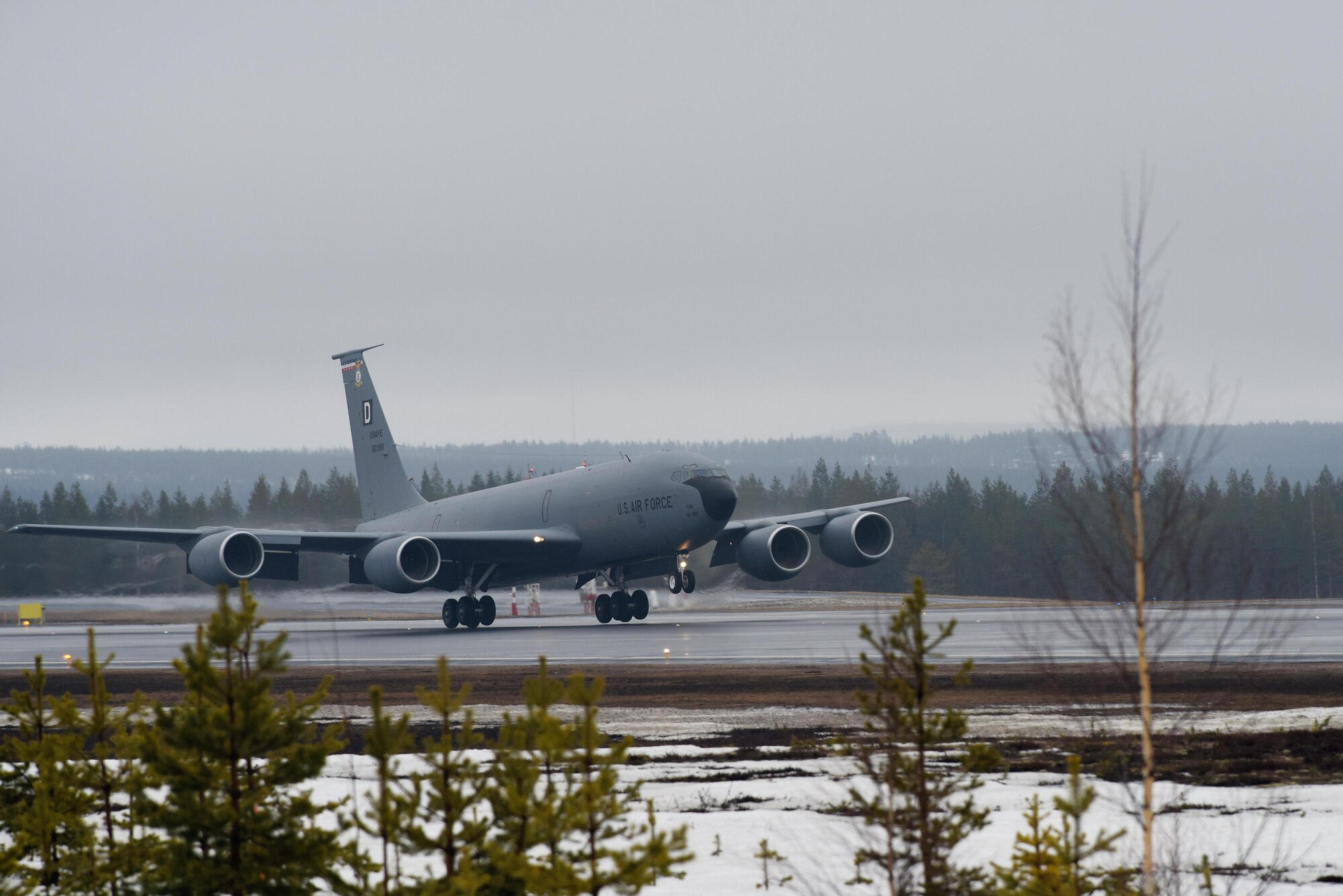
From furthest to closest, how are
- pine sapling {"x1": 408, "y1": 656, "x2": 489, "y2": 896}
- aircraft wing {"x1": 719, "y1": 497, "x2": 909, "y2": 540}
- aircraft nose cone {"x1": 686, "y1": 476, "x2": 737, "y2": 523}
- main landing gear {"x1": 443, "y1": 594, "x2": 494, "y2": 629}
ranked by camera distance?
aircraft wing {"x1": 719, "y1": 497, "x2": 909, "y2": 540}, main landing gear {"x1": 443, "y1": 594, "x2": 494, "y2": 629}, aircraft nose cone {"x1": 686, "y1": 476, "x2": 737, "y2": 523}, pine sapling {"x1": 408, "y1": 656, "x2": 489, "y2": 896}

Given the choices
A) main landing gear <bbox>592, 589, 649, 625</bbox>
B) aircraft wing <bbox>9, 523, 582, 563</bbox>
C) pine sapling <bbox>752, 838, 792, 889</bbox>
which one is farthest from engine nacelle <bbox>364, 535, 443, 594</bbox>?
pine sapling <bbox>752, 838, 792, 889</bbox>

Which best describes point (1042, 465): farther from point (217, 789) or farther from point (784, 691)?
point (784, 691)

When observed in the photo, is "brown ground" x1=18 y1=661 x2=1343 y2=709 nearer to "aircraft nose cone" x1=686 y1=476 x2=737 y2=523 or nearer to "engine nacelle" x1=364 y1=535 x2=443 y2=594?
"aircraft nose cone" x1=686 y1=476 x2=737 y2=523

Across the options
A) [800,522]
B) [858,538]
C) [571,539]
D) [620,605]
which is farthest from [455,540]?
[858,538]

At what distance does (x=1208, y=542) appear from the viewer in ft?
20.6

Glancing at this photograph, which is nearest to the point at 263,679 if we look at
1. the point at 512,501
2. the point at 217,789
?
the point at 217,789

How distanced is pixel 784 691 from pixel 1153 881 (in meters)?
14.2

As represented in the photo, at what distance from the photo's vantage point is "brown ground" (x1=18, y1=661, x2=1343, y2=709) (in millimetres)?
17922

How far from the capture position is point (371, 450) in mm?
53594

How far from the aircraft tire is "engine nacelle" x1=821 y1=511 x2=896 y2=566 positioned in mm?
6734

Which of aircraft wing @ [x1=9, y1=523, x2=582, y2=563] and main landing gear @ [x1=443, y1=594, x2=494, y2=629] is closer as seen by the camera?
aircraft wing @ [x1=9, y1=523, x2=582, y2=563]

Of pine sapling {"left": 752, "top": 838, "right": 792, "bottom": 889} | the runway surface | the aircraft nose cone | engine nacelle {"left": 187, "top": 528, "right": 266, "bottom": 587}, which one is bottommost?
the runway surface

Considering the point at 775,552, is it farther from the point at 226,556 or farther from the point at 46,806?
the point at 46,806

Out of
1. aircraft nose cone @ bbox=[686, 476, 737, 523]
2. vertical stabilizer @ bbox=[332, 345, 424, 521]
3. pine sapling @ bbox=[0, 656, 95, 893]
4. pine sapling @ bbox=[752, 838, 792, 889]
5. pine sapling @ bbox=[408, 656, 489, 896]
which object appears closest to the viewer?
pine sapling @ bbox=[408, 656, 489, 896]
